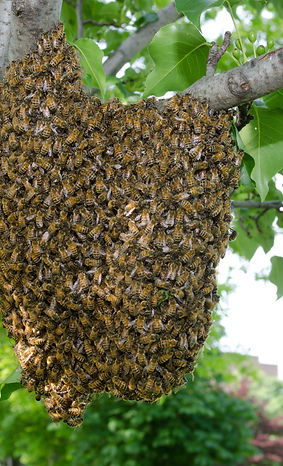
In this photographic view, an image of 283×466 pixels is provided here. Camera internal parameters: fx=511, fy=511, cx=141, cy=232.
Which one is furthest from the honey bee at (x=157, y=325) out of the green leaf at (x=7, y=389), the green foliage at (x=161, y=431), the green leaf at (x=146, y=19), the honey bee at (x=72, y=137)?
the green foliage at (x=161, y=431)

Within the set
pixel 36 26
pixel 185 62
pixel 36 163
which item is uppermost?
pixel 36 26

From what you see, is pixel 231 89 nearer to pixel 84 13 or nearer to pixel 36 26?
pixel 36 26

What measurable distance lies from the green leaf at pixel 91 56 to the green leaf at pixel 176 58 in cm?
34

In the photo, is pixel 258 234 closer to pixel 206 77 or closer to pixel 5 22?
pixel 206 77

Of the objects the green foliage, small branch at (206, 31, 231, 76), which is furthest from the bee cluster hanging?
the green foliage

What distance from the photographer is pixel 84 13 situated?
5172mm

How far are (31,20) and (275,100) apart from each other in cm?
128

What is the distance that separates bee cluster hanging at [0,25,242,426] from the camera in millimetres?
2082

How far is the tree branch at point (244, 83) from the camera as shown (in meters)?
2.13

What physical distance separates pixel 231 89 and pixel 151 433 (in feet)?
36.5

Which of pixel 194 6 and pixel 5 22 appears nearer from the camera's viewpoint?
pixel 194 6

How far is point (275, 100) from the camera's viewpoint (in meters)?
2.64

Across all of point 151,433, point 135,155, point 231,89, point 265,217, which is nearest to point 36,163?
point 135,155

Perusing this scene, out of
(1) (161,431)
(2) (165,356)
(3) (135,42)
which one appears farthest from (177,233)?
(1) (161,431)
